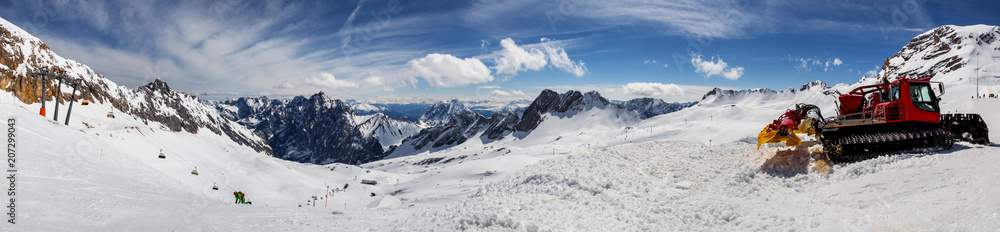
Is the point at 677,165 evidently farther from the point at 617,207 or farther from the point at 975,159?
the point at 975,159

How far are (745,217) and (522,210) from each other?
574 cm

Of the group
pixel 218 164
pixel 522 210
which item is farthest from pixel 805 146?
pixel 218 164

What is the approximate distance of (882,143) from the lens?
493 inches

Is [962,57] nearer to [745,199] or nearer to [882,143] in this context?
[882,143]

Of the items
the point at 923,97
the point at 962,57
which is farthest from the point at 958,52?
the point at 923,97

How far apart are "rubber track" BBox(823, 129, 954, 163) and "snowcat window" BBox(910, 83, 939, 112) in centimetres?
117

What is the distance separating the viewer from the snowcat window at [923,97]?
1273 cm

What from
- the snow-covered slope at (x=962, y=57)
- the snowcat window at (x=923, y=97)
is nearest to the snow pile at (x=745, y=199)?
the snowcat window at (x=923, y=97)

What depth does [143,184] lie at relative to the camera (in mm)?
16422

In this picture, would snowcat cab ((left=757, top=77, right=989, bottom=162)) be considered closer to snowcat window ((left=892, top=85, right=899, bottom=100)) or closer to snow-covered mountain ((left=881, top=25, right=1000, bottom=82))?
snowcat window ((left=892, top=85, right=899, bottom=100))

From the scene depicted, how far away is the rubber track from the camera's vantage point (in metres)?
11.9

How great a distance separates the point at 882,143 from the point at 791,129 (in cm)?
248

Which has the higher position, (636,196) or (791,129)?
(791,129)

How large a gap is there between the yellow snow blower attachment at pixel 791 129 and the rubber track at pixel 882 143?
3.43ft
